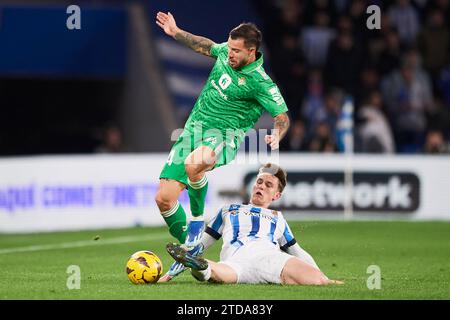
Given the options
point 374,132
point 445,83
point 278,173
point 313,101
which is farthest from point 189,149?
point 445,83

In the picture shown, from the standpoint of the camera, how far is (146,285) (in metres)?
10.3

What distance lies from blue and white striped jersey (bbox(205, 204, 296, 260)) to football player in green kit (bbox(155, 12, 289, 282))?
0.21 metres

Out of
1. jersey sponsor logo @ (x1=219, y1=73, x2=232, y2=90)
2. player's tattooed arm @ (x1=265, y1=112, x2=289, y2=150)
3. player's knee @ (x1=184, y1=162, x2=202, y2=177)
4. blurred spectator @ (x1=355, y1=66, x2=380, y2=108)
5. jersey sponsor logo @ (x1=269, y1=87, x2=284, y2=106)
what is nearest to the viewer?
player's tattooed arm @ (x1=265, y1=112, x2=289, y2=150)

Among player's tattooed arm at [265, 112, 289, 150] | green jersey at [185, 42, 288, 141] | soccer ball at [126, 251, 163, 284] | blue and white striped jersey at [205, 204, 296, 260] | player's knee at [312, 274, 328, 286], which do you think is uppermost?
green jersey at [185, 42, 288, 141]

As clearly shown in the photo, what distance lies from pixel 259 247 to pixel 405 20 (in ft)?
42.2

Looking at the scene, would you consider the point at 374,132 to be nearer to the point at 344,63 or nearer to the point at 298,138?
the point at 298,138

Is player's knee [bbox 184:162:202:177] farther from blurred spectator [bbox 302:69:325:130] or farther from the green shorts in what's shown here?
blurred spectator [bbox 302:69:325:130]

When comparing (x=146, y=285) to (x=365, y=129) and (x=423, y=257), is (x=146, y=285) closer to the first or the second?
(x=423, y=257)

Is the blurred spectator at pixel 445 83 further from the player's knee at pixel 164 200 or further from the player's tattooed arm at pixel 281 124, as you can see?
the player's knee at pixel 164 200

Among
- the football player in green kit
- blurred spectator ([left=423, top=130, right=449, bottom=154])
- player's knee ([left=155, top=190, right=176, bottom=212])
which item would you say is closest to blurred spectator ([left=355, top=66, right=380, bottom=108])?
blurred spectator ([left=423, top=130, right=449, bottom=154])

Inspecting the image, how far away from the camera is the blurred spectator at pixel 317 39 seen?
2223 cm

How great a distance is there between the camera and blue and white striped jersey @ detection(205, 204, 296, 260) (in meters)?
10.6

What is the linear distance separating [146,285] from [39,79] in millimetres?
13548
